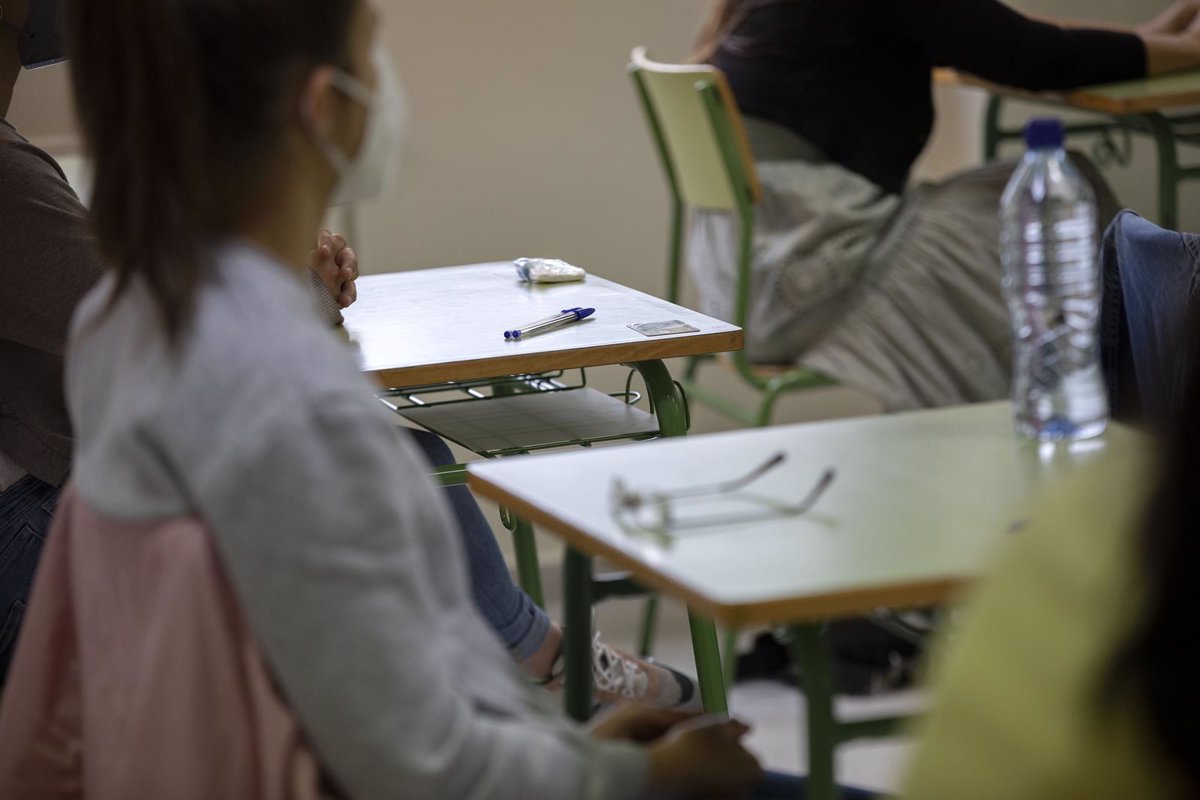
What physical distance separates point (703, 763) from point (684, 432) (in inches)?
30.6

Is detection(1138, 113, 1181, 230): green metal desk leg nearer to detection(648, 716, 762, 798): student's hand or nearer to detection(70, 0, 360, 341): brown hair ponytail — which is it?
detection(648, 716, 762, 798): student's hand

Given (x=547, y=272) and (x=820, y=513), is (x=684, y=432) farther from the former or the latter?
(x=820, y=513)

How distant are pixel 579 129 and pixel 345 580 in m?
2.70

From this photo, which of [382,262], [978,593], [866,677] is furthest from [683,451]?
[382,262]

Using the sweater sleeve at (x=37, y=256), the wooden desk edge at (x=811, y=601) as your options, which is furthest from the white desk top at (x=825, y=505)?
the sweater sleeve at (x=37, y=256)

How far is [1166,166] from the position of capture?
2.84 meters

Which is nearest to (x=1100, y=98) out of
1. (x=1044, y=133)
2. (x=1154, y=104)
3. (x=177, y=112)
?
(x=1154, y=104)

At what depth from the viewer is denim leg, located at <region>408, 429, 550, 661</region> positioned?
69.3 inches

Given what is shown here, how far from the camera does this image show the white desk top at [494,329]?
1684mm

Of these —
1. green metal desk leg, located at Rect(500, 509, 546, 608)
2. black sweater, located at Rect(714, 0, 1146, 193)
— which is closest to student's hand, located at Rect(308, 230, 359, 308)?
green metal desk leg, located at Rect(500, 509, 546, 608)

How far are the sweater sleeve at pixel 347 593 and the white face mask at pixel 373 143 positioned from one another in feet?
0.66

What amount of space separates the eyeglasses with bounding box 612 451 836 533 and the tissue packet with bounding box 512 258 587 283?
1035mm

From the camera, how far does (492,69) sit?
3.37m

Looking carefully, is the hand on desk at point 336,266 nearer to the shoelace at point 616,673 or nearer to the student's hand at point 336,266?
the student's hand at point 336,266
